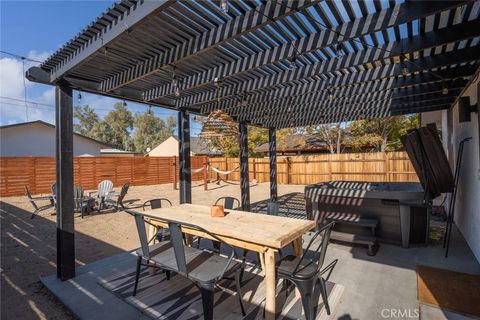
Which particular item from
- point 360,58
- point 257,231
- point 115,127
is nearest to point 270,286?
point 257,231

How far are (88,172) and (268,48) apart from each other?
11.8 metres

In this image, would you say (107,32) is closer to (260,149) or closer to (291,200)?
(291,200)

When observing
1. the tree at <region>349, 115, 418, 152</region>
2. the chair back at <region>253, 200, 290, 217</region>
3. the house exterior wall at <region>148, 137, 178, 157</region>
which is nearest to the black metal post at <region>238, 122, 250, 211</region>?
the chair back at <region>253, 200, 290, 217</region>

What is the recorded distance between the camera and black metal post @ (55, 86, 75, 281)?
287 centimetres

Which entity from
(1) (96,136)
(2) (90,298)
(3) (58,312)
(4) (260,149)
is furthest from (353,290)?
(1) (96,136)

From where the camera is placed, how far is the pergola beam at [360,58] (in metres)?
2.10

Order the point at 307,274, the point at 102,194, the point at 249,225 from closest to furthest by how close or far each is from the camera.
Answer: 1. the point at 307,274
2. the point at 249,225
3. the point at 102,194

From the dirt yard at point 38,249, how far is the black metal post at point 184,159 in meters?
1.17

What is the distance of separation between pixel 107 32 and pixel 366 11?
2193 millimetres

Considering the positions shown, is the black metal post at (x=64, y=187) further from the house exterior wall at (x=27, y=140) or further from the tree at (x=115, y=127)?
the tree at (x=115, y=127)

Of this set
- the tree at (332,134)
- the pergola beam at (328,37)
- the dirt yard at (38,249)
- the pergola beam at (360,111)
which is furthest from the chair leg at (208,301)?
the tree at (332,134)

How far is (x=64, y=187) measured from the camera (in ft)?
9.49

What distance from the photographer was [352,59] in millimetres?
2689

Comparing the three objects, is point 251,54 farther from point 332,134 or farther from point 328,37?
point 332,134
